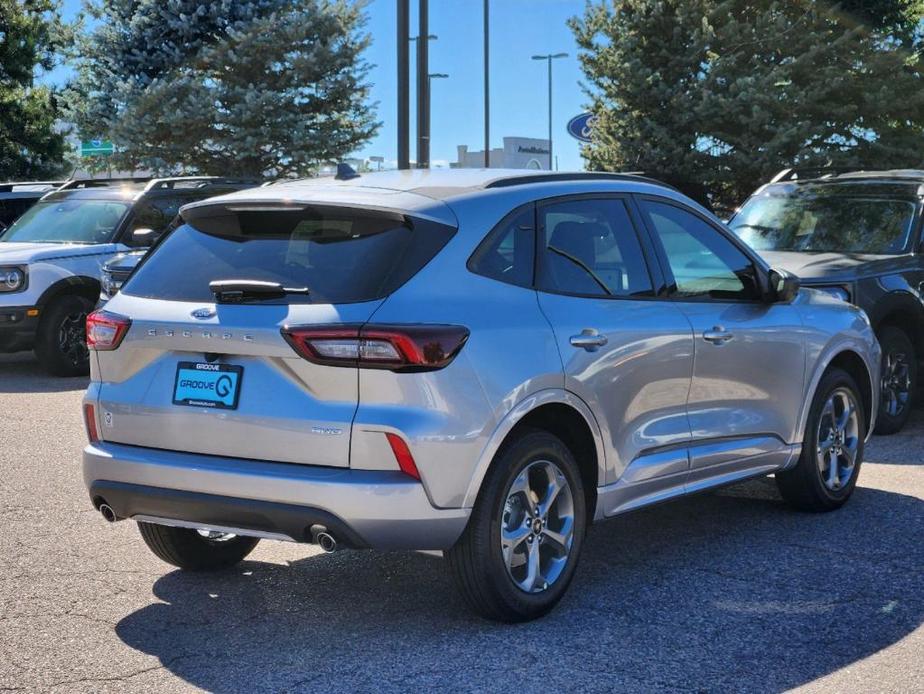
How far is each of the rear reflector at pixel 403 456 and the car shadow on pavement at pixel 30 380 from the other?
8416 mm

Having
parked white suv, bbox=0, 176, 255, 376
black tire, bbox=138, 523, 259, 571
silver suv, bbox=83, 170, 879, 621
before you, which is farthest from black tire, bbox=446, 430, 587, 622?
parked white suv, bbox=0, 176, 255, 376

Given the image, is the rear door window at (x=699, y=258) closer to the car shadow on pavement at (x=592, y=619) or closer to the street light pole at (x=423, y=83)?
the car shadow on pavement at (x=592, y=619)

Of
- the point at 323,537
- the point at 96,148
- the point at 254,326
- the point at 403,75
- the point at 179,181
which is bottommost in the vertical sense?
the point at 323,537

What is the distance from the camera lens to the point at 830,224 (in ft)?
34.6

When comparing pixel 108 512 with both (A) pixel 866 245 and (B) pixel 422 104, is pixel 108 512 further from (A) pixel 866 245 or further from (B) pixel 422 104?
(B) pixel 422 104

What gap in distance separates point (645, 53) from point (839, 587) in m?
19.8

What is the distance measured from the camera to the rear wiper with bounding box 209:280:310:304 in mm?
4730

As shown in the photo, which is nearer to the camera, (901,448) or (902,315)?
(901,448)

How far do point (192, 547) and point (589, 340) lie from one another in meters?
1.97

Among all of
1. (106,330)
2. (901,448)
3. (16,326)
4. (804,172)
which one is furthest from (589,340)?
(16,326)

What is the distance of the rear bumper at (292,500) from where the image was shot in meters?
4.52

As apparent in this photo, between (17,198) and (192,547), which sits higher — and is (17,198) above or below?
above

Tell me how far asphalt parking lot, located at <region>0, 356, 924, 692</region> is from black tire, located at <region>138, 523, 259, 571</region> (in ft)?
0.23

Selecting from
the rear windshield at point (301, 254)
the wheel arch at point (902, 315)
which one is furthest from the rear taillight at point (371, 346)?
the wheel arch at point (902, 315)
